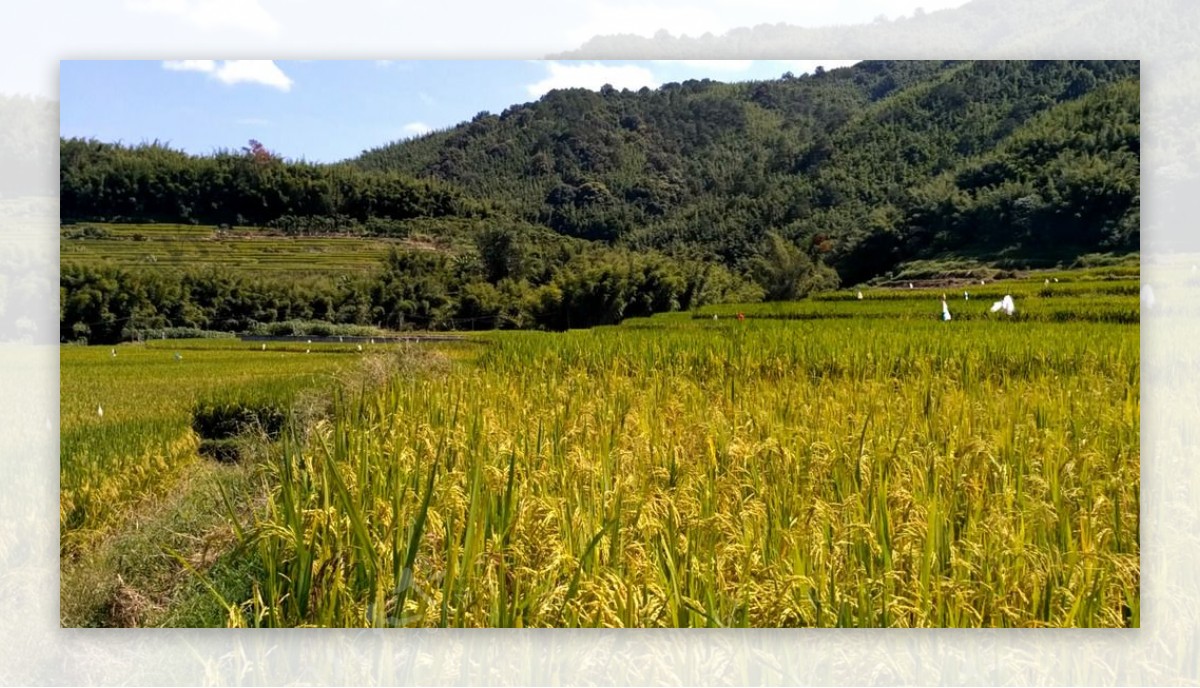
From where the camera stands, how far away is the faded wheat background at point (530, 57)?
11.7ft

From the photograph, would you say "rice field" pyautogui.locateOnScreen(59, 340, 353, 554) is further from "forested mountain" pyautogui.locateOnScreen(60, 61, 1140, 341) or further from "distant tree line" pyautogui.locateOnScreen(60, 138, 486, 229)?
"distant tree line" pyautogui.locateOnScreen(60, 138, 486, 229)

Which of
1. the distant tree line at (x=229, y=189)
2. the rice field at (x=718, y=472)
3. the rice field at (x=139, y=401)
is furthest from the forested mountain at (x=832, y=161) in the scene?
the rice field at (x=139, y=401)

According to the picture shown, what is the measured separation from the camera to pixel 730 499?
3.78 m

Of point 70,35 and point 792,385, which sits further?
point 792,385

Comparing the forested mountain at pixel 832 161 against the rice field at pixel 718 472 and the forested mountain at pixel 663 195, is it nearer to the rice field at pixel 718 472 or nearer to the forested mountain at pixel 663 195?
the forested mountain at pixel 663 195

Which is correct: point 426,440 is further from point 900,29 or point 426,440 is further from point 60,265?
point 900,29

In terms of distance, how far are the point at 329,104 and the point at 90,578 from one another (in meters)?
2.31

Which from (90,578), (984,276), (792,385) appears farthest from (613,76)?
(90,578)

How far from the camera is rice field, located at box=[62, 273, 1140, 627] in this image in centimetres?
338

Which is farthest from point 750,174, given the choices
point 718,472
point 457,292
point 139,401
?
point 139,401

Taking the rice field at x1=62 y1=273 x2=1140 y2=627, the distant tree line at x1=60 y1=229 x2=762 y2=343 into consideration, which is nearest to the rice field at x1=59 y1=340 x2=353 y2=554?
the rice field at x1=62 y1=273 x2=1140 y2=627

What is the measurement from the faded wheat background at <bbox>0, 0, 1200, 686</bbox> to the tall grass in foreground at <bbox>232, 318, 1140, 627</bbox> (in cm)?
16

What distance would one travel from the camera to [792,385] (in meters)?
5.09

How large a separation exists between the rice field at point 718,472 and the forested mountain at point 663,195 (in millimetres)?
211
